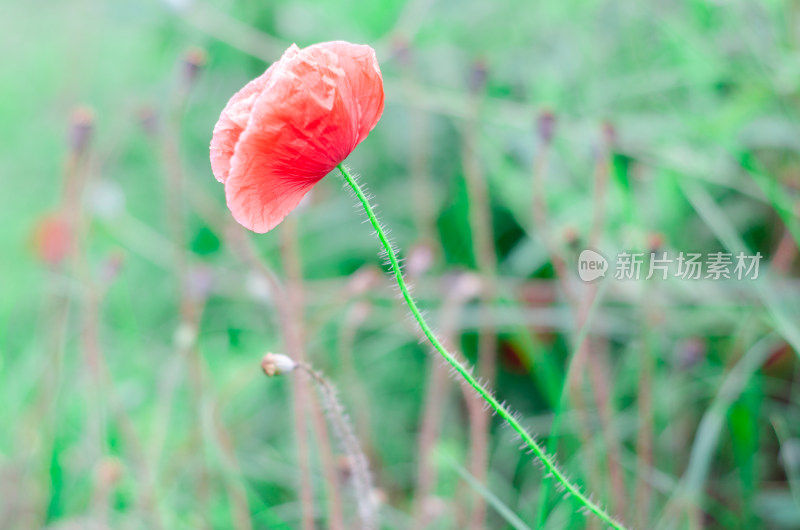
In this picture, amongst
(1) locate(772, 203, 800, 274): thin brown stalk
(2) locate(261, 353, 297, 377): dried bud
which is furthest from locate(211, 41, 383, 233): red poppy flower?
(1) locate(772, 203, 800, 274): thin brown stalk

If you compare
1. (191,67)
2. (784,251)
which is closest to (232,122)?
(191,67)

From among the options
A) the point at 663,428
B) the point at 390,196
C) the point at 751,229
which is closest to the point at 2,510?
the point at 390,196

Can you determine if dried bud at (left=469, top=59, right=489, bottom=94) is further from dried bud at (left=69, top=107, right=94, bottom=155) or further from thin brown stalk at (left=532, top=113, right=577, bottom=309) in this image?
dried bud at (left=69, top=107, right=94, bottom=155)

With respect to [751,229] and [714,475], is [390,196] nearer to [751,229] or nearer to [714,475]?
[751,229]

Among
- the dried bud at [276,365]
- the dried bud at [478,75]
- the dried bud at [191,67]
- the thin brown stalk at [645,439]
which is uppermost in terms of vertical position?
the dried bud at [478,75]

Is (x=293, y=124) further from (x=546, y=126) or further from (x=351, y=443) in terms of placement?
(x=546, y=126)

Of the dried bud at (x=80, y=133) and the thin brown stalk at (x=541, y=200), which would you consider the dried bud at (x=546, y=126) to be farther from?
the dried bud at (x=80, y=133)

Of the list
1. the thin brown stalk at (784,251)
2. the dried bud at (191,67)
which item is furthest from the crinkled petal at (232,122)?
the thin brown stalk at (784,251)

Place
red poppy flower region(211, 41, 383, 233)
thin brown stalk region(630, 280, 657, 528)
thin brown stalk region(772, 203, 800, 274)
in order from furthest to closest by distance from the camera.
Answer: thin brown stalk region(772, 203, 800, 274), thin brown stalk region(630, 280, 657, 528), red poppy flower region(211, 41, 383, 233)
